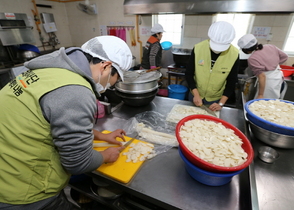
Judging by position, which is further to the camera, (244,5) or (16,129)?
(244,5)

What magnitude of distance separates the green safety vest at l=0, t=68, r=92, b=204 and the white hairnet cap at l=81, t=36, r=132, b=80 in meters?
0.20

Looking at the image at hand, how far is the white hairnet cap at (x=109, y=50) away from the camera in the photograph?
0.82m

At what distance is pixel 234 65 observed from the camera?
1745 millimetres

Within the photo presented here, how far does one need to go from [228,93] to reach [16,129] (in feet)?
6.15

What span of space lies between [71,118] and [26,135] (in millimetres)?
235

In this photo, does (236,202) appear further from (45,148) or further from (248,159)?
(45,148)

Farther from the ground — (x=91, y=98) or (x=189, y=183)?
(x=91, y=98)

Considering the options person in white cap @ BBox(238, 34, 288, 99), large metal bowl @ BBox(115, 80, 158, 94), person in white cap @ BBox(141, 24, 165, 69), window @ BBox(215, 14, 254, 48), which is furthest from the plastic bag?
→ window @ BBox(215, 14, 254, 48)

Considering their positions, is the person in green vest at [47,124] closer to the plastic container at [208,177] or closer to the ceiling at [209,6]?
the plastic container at [208,177]

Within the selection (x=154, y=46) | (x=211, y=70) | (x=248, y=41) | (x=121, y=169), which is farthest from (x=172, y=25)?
(x=121, y=169)


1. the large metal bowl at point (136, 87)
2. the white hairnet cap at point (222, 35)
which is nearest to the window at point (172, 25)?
the white hairnet cap at point (222, 35)

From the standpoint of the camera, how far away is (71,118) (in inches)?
24.3

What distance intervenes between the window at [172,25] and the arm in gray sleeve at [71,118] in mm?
3625

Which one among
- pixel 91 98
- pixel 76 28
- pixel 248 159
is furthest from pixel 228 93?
pixel 76 28
